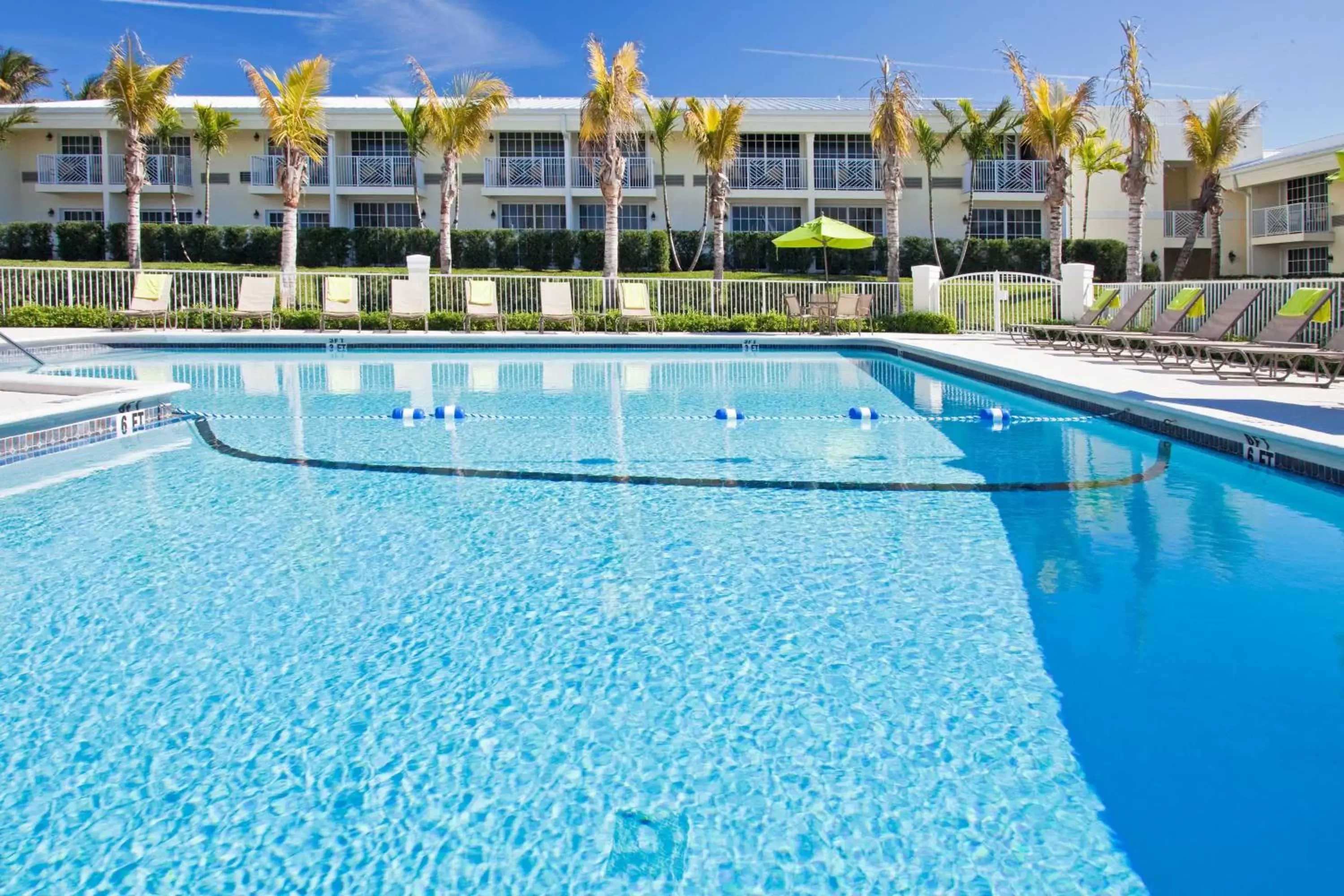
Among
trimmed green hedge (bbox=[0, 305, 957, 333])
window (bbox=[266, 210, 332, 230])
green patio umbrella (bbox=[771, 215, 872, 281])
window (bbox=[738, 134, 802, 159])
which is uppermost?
window (bbox=[738, 134, 802, 159])

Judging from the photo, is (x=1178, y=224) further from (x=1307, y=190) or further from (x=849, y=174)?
(x=849, y=174)

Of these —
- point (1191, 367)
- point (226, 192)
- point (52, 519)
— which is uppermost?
point (226, 192)

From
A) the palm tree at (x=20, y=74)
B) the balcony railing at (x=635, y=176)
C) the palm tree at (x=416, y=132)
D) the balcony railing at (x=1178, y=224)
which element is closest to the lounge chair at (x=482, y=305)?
the palm tree at (x=416, y=132)

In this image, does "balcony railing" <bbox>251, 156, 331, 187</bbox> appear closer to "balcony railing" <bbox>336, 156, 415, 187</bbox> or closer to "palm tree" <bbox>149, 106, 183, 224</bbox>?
"balcony railing" <bbox>336, 156, 415, 187</bbox>

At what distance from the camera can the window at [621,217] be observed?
104ft

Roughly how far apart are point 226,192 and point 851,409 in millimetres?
26875

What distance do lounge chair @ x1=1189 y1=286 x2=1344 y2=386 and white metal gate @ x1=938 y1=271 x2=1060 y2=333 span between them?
8360mm

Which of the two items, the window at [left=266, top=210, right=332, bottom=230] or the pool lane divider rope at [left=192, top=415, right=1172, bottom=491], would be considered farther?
the window at [left=266, top=210, right=332, bottom=230]

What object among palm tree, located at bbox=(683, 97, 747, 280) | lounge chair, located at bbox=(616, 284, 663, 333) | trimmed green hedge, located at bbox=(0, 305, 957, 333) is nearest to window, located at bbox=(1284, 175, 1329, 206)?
trimmed green hedge, located at bbox=(0, 305, 957, 333)

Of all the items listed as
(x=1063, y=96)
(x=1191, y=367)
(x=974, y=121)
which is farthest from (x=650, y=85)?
(x=1191, y=367)

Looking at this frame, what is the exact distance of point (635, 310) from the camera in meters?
20.7

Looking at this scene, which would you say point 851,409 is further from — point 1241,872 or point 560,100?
point 560,100

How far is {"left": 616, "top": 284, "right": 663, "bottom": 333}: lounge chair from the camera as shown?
2058cm

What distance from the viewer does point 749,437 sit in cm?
885
